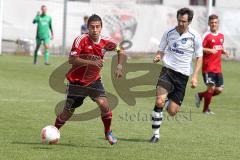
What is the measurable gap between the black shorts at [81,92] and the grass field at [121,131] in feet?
2.19

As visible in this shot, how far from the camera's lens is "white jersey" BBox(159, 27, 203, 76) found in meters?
12.3

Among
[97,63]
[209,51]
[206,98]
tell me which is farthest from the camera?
[206,98]

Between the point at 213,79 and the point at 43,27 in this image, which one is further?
the point at 43,27

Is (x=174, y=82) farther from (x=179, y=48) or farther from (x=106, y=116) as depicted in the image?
(x=106, y=116)

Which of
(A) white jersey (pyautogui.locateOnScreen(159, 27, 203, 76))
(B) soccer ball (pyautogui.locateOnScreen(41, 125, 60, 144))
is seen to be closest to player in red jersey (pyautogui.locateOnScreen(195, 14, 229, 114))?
(A) white jersey (pyautogui.locateOnScreen(159, 27, 203, 76))

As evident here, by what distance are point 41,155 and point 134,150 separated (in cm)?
146

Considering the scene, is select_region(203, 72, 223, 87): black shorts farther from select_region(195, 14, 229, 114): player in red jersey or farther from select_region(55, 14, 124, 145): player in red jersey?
select_region(55, 14, 124, 145): player in red jersey

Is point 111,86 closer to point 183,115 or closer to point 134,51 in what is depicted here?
point 183,115

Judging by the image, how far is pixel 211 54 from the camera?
1720cm

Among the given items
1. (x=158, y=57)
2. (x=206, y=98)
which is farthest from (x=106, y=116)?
(x=206, y=98)

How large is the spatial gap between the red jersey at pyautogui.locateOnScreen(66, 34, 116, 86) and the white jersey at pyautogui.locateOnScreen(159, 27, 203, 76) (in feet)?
4.86

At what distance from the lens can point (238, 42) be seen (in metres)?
41.5

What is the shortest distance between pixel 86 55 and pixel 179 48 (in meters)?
1.96

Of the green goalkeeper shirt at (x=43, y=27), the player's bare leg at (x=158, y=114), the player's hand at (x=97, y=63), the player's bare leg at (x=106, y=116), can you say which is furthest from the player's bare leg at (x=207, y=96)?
the green goalkeeper shirt at (x=43, y=27)
